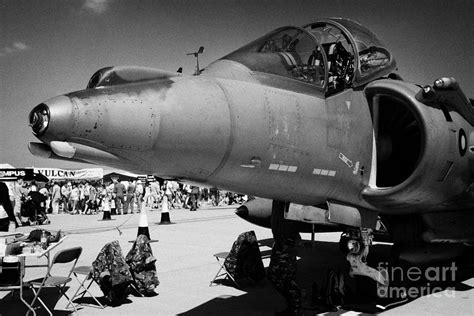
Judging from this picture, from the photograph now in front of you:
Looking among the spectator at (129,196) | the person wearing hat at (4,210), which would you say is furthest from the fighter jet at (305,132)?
the spectator at (129,196)

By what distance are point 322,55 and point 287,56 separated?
385 millimetres

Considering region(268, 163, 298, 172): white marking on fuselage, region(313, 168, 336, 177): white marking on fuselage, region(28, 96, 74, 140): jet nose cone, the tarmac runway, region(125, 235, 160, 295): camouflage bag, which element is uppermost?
region(28, 96, 74, 140): jet nose cone

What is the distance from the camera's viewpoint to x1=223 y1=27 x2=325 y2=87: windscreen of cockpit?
3818 mm

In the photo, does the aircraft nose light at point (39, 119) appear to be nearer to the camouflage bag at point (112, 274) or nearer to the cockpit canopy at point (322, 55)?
the cockpit canopy at point (322, 55)

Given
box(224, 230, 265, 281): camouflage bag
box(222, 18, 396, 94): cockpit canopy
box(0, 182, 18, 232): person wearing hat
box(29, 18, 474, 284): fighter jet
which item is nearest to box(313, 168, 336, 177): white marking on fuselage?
box(29, 18, 474, 284): fighter jet

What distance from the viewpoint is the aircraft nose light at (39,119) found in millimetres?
2580

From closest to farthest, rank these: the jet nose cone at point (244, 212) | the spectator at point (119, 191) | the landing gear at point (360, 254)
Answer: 1. the landing gear at point (360, 254)
2. the jet nose cone at point (244, 212)
3. the spectator at point (119, 191)

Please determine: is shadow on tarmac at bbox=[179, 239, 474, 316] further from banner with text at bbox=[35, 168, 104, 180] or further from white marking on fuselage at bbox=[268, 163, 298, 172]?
banner with text at bbox=[35, 168, 104, 180]

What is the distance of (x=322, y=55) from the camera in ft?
13.6

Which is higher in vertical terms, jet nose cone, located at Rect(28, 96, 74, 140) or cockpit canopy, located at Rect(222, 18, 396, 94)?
cockpit canopy, located at Rect(222, 18, 396, 94)

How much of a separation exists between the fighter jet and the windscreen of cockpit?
1cm

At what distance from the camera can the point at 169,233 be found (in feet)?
40.6

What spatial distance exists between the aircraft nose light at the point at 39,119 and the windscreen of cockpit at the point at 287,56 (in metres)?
1.79

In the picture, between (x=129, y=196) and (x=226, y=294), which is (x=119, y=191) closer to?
(x=129, y=196)
